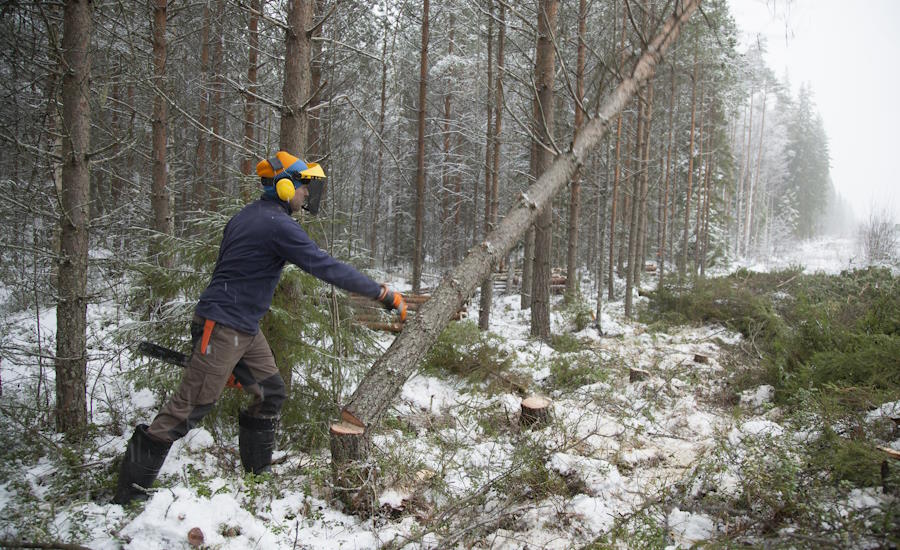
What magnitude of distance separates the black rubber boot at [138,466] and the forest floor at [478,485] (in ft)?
0.30

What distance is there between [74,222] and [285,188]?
212 cm

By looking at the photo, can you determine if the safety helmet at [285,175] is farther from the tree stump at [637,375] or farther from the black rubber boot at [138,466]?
the tree stump at [637,375]

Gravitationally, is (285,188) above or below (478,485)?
above

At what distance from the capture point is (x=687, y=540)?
8.31 feet

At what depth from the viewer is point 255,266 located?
310 cm

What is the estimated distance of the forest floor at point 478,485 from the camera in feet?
8.02

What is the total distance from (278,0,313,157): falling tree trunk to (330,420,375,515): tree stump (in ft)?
8.45

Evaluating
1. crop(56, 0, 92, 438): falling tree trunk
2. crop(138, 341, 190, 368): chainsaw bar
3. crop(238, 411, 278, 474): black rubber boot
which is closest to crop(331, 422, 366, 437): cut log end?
crop(238, 411, 278, 474): black rubber boot

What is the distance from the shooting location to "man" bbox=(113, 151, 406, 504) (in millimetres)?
2889

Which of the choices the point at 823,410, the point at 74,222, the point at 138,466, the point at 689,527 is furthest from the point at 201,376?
the point at 823,410

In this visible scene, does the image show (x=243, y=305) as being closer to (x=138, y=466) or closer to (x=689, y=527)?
(x=138, y=466)

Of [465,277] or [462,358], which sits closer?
[465,277]

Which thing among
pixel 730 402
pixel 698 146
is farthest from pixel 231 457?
pixel 698 146

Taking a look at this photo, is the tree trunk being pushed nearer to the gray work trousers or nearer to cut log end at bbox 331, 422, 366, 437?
cut log end at bbox 331, 422, 366, 437
